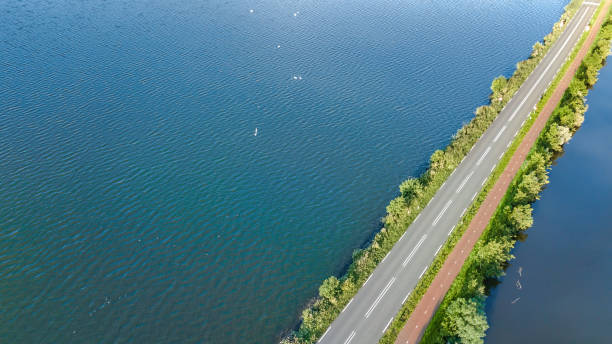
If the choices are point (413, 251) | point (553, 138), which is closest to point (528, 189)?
point (553, 138)

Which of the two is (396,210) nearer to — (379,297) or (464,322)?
(379,297)

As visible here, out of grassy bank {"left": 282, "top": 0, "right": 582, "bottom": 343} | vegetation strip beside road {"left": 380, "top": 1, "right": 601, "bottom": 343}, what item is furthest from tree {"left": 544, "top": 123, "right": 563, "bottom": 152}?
grassy bank {"left": 282, "top": 0, "right": 582, "bottom": 343}

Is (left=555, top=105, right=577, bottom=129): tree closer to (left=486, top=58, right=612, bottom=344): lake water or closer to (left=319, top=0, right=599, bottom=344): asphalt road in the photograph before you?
(left=319, top=0, right=599, bottom=344): asphalt road

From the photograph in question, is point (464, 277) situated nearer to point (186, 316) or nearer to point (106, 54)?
point (186, 316)

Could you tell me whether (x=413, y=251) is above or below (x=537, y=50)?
above

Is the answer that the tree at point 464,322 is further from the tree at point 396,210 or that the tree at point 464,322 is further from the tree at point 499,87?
the tree at point 499,87
